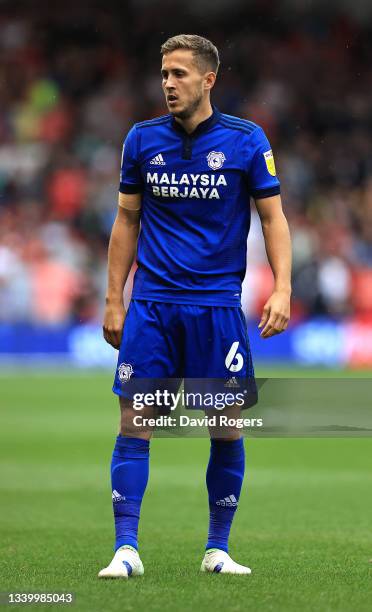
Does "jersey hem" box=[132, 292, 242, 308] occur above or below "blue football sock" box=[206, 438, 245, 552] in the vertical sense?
above

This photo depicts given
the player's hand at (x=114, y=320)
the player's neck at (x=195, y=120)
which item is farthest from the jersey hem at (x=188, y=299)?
the player's neck at (x=195, y=120)

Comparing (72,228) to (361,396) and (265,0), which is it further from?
(361,396)

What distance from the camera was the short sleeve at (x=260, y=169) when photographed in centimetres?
523

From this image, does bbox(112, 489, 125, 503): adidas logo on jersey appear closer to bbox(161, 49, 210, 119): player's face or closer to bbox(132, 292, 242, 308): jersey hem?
bbox(132, 292, 242, 308): jersey hem

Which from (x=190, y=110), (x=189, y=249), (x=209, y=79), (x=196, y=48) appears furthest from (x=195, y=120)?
(x=189, y=249)

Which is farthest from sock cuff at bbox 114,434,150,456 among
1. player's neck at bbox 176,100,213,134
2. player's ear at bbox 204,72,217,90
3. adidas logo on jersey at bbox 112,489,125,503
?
player's ear at bbox 204,72,217,90

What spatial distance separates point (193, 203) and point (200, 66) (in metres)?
0.53

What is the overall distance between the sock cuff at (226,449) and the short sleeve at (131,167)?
1.06 meters

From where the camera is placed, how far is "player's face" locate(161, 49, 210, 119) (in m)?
5.14

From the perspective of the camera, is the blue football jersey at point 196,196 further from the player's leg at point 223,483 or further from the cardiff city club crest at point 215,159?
the player's leg at point 223,483

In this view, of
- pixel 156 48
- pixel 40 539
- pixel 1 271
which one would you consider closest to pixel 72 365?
pixel 1 271

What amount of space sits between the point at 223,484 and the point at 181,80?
162 cm

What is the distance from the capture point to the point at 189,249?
522cm

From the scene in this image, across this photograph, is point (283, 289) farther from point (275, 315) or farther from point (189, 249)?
point (189, 249)
